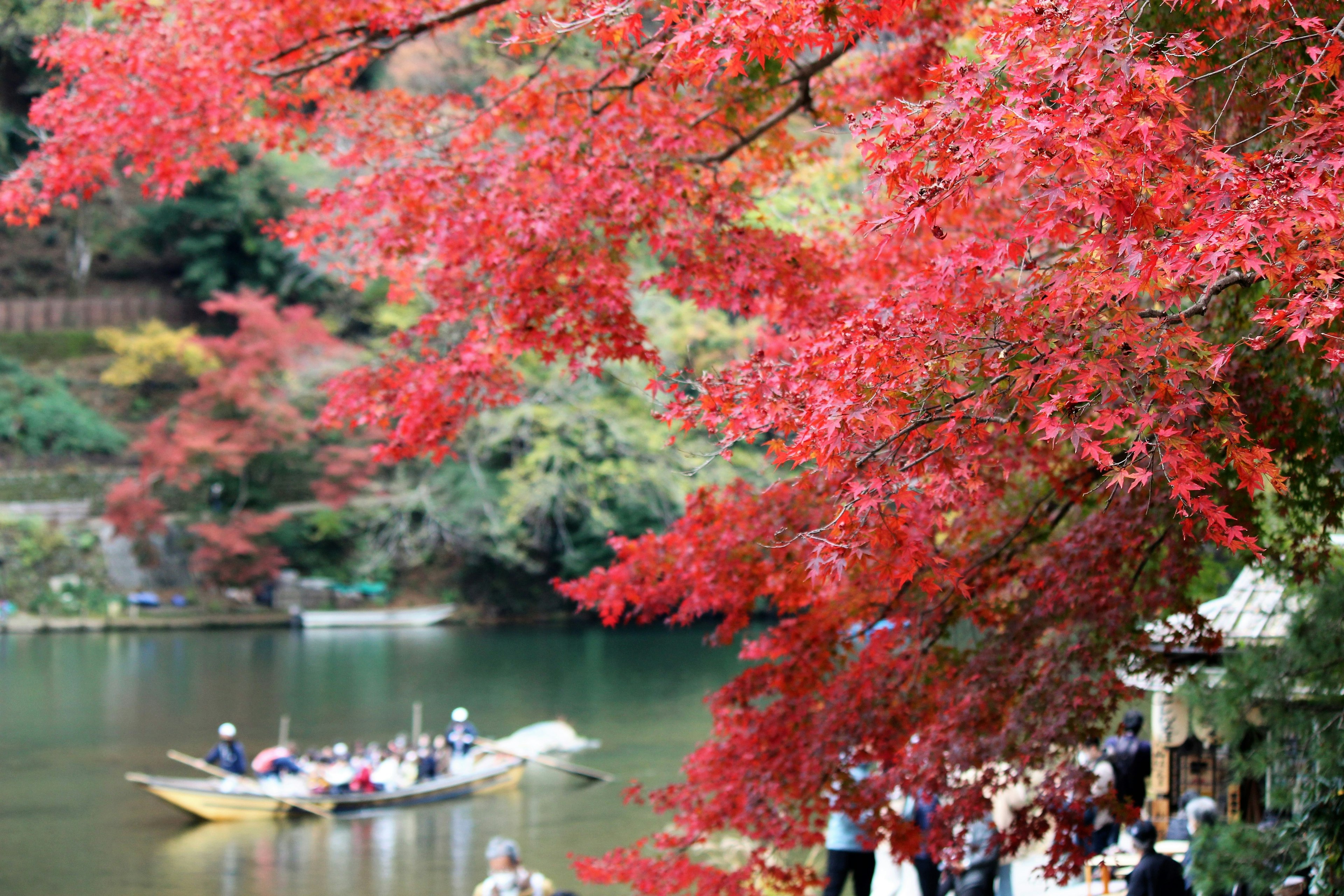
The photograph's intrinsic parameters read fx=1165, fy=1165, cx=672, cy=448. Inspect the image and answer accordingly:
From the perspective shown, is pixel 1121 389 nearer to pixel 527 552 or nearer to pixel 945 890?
pixel 945 890

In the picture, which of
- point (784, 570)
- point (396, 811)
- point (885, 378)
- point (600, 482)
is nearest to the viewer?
point (885, 378)

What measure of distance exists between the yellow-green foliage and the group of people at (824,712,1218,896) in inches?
895

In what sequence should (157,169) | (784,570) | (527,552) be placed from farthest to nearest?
(527,552), (157,169), (784,570)

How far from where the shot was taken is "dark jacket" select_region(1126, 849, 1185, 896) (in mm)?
4527

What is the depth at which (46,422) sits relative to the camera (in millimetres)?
27656

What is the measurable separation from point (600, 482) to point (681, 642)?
3.99 metres

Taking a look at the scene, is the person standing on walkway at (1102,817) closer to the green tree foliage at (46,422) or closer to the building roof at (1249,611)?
the building roof at (1249,611)

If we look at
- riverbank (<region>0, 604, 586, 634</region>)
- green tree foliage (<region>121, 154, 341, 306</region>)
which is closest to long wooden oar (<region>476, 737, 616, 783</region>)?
riverbank (<region>0, 604, 586, 634</region>)

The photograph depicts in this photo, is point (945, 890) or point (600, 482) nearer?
point (945, 890)

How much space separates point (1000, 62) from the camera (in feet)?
8.45

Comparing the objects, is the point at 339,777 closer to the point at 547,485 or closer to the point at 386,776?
the point at 386,776

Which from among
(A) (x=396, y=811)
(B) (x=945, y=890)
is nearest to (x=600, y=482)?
(A) (x=396, y=811)

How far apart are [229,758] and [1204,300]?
466 inches

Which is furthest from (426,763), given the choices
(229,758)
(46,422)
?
(46,422)
